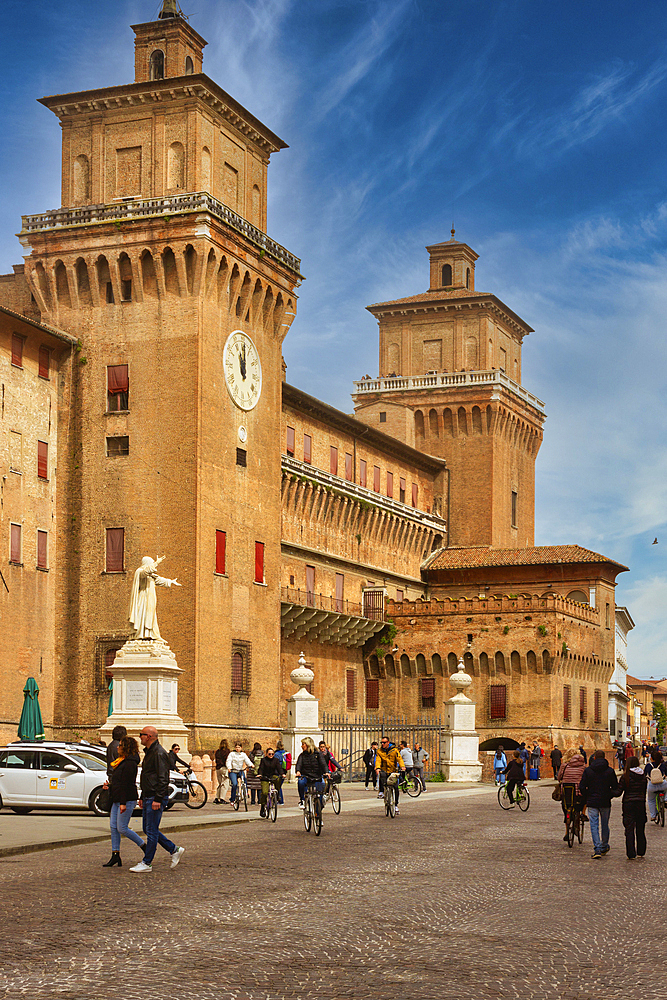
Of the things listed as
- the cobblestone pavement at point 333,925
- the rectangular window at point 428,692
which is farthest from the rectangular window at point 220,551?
the cobblestone pavement at point 333,925

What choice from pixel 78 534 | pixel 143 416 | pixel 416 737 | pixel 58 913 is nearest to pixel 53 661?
pixel 78 534

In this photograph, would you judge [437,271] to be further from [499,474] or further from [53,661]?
[53,661]

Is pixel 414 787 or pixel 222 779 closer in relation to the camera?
pixel 222 779

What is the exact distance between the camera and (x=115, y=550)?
42.3 m

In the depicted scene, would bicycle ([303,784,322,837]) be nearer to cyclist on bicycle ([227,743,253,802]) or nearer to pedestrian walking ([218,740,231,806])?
cyclist on bicycle ([227,743,253,802])

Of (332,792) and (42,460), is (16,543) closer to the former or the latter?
(42,460)

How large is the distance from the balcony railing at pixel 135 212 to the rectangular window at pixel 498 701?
24.8 metres

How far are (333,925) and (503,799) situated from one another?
69.1ft

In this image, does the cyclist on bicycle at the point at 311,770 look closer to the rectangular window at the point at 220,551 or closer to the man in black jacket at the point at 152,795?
the man in black jacket at the point at 152,795

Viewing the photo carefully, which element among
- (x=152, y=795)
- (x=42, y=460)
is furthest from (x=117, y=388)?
(x=152, y=795)

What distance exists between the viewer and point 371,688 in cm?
6169

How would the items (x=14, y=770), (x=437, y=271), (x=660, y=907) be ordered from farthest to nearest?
(x=437, y=271), (x=14, y=770), (x=660, y=907)

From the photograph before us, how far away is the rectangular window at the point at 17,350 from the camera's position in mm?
40844

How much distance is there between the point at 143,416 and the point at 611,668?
35.9 meters
